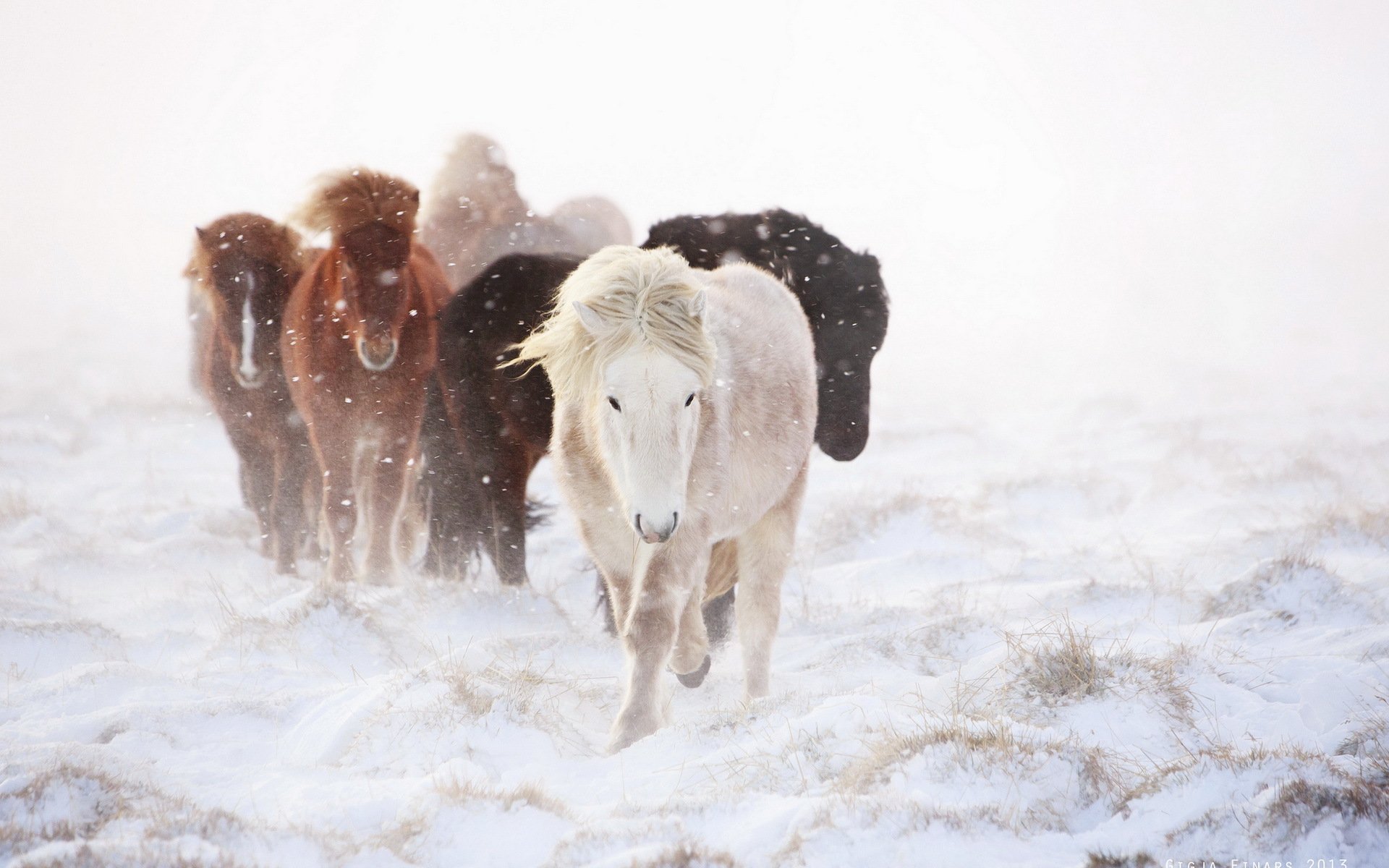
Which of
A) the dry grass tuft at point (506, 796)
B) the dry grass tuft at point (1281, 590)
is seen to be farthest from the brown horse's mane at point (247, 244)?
the dry grass tuft at point (1281, 590)

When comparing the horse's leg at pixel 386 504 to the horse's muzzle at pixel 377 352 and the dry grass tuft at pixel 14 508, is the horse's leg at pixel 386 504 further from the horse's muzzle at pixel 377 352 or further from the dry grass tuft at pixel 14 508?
the dry grass tuft at pixel 14 508

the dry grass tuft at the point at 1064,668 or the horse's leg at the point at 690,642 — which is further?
the horse's leg at the point at 690,642

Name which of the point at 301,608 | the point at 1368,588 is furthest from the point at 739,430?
the point at 1368,588

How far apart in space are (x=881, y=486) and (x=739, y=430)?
24.0 feet

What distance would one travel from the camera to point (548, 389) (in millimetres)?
5027

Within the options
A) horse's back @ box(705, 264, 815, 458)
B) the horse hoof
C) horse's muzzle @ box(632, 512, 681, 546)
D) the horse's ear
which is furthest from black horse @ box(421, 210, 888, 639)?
horse's muzzle @ box(632, 512, 681, 546)

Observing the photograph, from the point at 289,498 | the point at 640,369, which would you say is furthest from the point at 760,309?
the point at 289,498

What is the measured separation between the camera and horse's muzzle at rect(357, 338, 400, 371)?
17.3ft

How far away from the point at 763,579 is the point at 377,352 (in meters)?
2.74

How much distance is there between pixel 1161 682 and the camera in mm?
3236

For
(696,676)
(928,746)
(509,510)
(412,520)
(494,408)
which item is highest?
(494,408)

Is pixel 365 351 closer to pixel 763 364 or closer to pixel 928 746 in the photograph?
pixel 763 364

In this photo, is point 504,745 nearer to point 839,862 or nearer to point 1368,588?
point 839,862

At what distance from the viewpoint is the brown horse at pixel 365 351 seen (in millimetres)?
→ 5395
